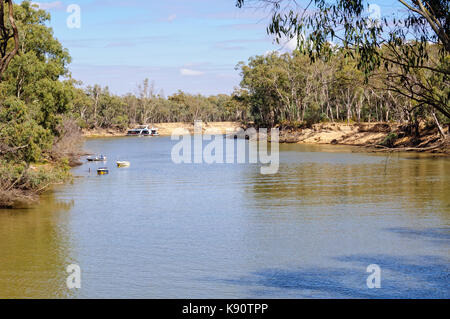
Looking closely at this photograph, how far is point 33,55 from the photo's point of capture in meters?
26.7

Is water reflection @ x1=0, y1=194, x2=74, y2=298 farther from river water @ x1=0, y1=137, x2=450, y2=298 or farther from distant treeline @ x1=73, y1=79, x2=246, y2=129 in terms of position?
distant treeline @ x1=73, y1=79, x2=246, y2=129

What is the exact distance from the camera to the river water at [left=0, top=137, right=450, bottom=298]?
13398 millimetres

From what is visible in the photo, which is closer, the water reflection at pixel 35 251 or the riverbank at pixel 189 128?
the water reflection at pixel 35 251

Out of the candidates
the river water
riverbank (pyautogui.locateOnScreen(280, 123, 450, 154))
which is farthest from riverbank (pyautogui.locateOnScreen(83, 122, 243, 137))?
the river water

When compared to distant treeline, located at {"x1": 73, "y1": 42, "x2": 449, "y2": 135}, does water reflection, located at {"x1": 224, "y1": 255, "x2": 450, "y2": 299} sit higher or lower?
lower

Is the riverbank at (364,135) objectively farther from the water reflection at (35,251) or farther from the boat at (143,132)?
the boat at (143,132)

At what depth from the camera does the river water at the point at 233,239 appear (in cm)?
1340

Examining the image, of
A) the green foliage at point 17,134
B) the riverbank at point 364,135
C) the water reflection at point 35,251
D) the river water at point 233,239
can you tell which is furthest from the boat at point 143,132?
the green foliage at point 17,134

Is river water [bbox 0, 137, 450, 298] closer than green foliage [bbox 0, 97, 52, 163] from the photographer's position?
Yes

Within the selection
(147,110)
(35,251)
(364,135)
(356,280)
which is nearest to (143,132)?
(147,110)

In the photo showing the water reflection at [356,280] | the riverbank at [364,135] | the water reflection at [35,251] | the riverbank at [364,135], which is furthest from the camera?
the riverbank at [364,135]

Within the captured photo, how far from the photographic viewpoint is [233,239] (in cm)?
1811

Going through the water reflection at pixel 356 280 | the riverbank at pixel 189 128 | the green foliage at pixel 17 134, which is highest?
the riverbank at pixel 189 128
